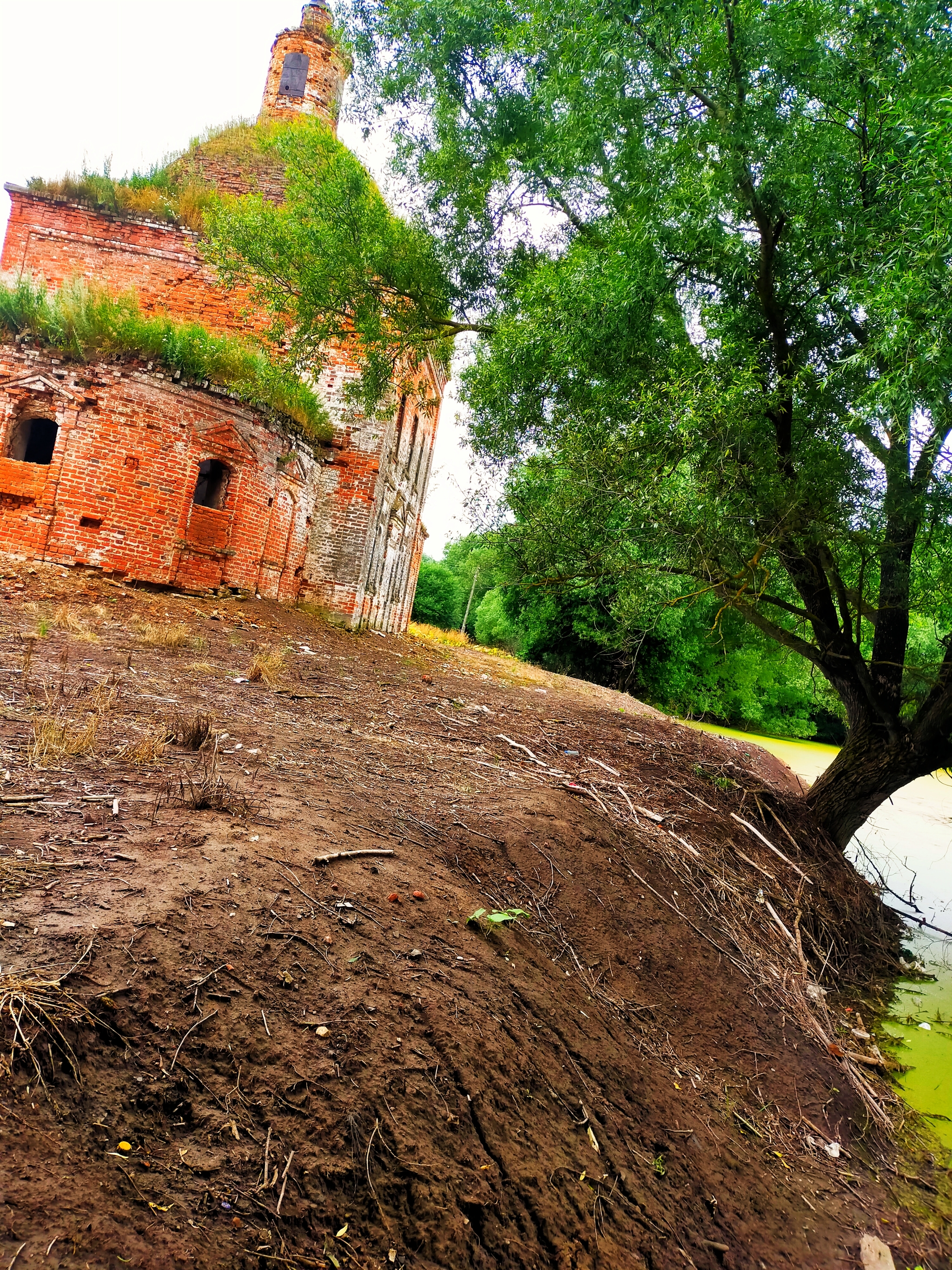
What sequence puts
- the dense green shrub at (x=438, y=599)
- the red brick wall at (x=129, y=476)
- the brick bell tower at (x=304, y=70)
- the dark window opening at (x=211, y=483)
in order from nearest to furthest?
the red brick wall at (x=129, y=476)
the dark window opening at (x=211, y=483)
the brick bell tower at (x=304, y=70)
the dense green shrub at (x=438, y=599)

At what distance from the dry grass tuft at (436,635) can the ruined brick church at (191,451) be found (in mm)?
3534

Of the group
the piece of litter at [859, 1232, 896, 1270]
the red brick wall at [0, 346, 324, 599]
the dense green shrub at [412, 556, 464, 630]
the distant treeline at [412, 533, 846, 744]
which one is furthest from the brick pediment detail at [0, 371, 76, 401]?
the dense green shrub at [412, 556, 464, 630]

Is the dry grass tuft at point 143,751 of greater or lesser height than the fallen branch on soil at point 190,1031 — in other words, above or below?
Answer: above

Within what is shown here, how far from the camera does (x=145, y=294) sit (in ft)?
52.9

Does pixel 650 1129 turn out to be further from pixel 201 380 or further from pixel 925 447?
pixel 201 380

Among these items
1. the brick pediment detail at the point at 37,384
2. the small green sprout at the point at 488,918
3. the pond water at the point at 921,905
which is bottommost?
the pond water at the point at 921,905

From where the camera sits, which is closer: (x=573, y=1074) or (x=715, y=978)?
(x=573, y=1074)

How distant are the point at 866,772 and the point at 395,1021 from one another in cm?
759

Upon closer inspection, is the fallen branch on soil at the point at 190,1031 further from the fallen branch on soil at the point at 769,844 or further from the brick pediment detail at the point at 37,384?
the brick pediment detail at the point at 37,384

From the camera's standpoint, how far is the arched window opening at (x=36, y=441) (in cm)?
1247

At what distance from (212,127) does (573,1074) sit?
21715mm

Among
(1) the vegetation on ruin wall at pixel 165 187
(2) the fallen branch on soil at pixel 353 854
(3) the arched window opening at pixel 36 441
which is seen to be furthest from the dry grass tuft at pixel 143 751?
(1) the vegetation on ruin wall at pixel 165 187

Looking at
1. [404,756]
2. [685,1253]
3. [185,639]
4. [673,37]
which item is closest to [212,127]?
[185,639]

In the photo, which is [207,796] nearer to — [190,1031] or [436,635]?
[190,1031]
